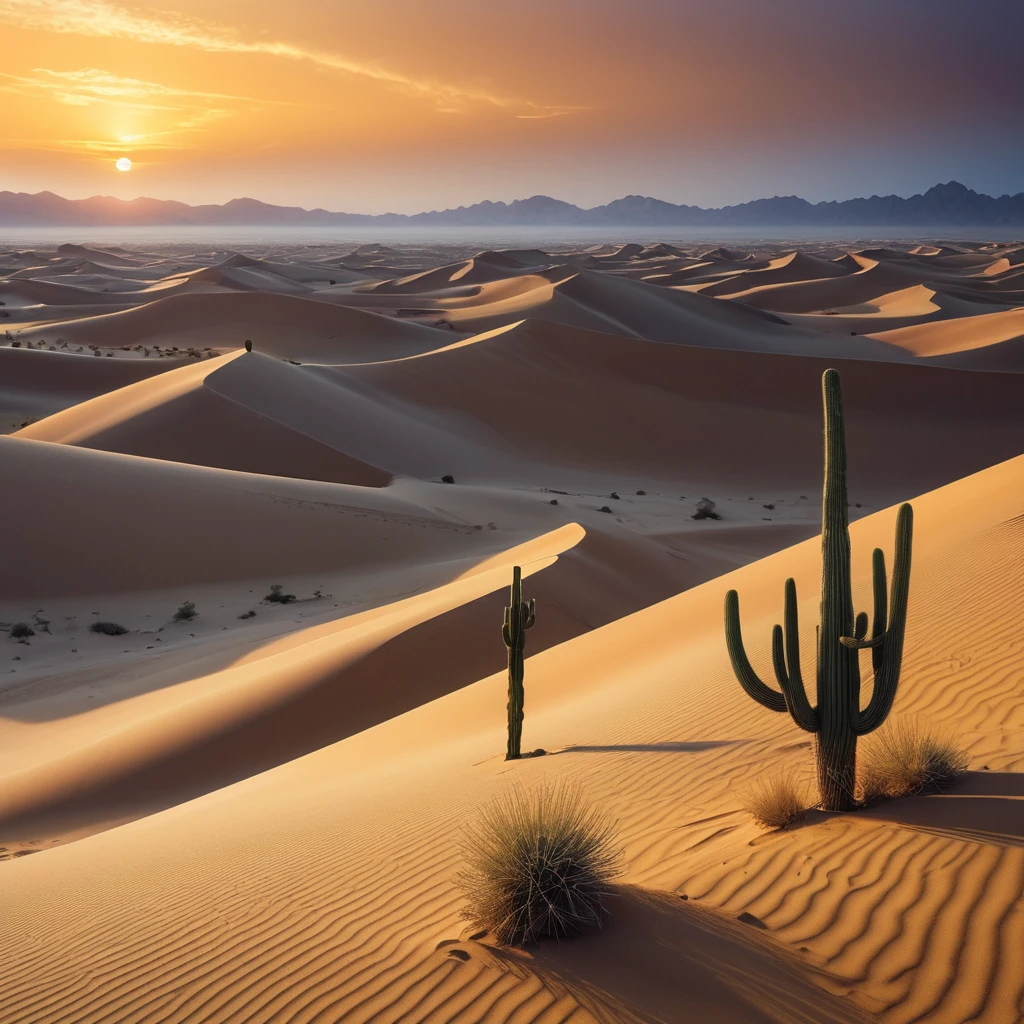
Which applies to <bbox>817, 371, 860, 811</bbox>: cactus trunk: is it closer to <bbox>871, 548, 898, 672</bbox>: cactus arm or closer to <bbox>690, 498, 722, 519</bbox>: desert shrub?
<bbox>871, 548, 898, 672</bbox>: cactus arm

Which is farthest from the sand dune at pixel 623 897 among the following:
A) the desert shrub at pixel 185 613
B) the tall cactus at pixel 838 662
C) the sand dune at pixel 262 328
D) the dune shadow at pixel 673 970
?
the sand dune at pixel 262 328

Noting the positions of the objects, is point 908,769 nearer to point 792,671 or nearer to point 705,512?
point 792,671

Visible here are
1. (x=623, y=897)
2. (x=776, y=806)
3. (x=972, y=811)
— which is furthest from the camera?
(x=776, y=806)

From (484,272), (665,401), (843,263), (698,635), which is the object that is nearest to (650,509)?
(665,401)

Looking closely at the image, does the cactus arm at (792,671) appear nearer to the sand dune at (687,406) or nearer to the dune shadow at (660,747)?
the dune shadow at (660,747)

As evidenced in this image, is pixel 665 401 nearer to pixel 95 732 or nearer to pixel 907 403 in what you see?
pixel 907 403

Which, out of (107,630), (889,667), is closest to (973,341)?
(107,630)

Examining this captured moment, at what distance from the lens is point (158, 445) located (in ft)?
94.2

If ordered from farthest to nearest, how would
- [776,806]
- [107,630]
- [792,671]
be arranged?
[107,630] → [792,671] → [776,806]

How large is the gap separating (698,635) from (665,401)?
2852cm

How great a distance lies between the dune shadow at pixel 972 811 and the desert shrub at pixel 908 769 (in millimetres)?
90

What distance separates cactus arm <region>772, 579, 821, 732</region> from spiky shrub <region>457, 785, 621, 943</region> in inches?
55.6

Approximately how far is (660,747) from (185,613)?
39.3 feet

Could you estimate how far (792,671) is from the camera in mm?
5066
